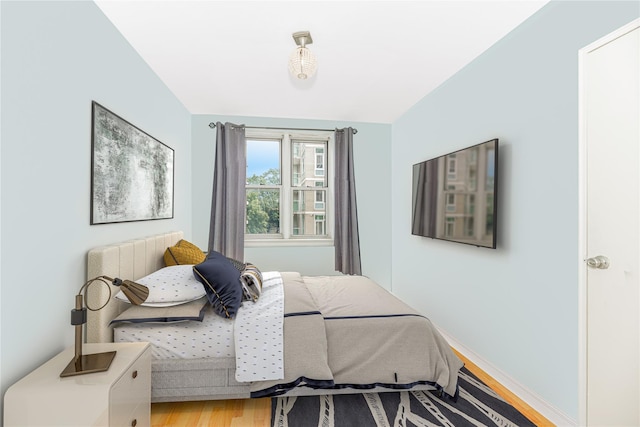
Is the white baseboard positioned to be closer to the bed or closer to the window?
the bed

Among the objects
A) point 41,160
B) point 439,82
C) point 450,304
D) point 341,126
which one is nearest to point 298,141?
point 341,126

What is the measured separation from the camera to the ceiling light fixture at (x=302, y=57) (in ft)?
7.61

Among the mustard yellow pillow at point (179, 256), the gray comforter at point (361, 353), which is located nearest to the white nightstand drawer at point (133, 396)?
the gray comforter at point (361, 353)

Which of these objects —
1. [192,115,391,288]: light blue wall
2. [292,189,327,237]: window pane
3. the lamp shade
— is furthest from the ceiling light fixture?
[292,189,327,237]: window pane

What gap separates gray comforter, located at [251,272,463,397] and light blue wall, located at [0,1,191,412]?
1173 mm

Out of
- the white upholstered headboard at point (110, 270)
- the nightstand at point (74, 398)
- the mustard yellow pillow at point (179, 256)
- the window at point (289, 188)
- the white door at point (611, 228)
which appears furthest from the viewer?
the window at point (289, 188)

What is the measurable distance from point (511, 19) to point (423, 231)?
1.99 metres

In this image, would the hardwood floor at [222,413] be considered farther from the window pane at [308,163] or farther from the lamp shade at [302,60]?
the window pane at [308,163]

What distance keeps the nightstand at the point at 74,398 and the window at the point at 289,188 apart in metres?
2.98

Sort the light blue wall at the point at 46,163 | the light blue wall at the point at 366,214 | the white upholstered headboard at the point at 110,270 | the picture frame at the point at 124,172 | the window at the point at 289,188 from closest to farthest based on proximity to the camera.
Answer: the light blue wall at the point at 46,163 < the white upholstered headboard at the point at 110,270 < the picture frame at the point at 124,172 < the light blue wall at the point at 366,214 < the window at the point at 289,188

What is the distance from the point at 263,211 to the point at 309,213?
654 mm

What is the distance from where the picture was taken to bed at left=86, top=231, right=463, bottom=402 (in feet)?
6.25

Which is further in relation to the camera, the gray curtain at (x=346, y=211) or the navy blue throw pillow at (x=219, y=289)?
the gray curtain at (x=346, y=211)

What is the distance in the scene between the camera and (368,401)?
2092mm
